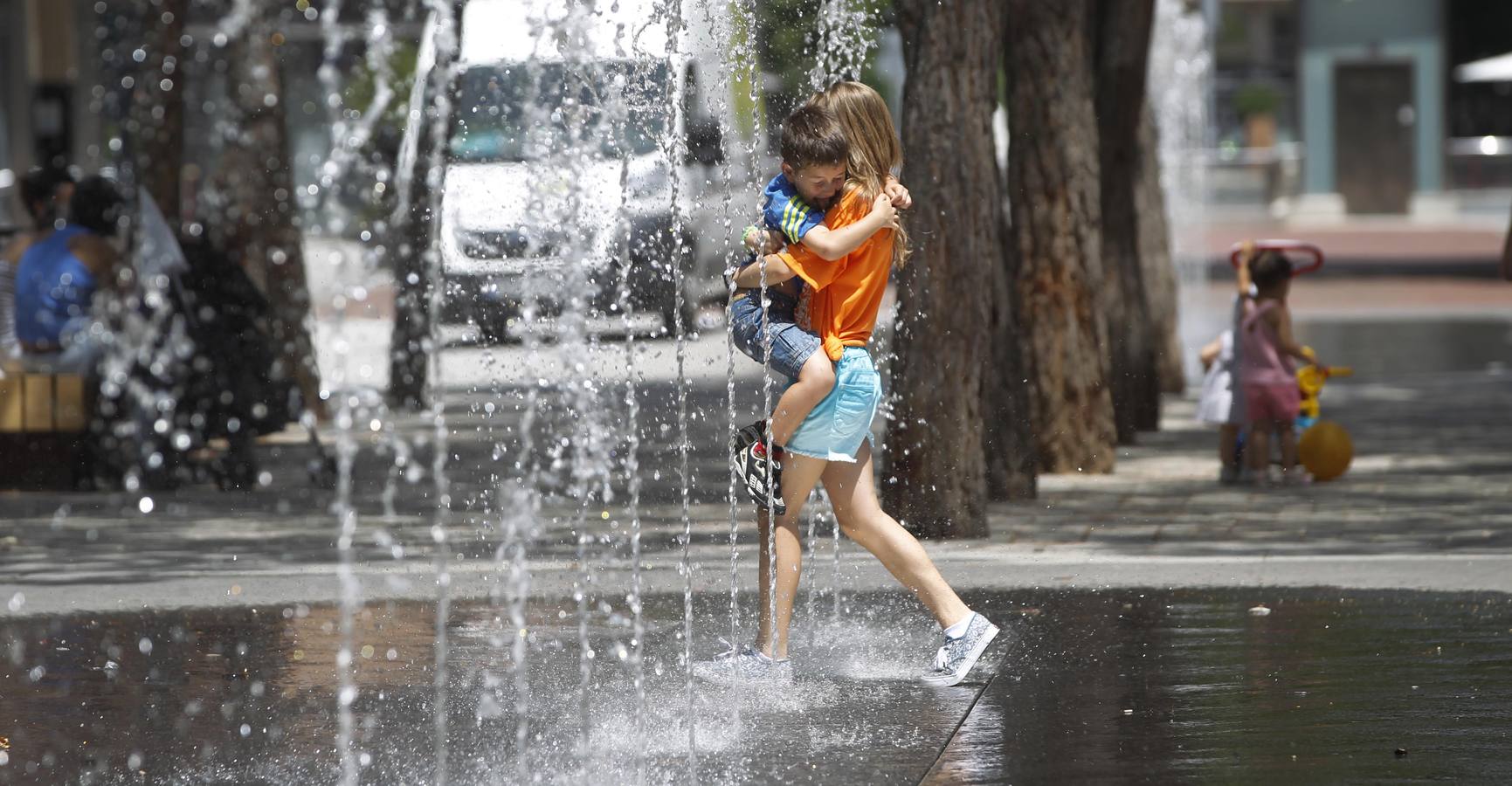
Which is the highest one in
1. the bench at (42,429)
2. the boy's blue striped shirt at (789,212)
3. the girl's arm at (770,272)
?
the boy's blue striped shirt at (789,212)

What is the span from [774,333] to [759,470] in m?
0.38

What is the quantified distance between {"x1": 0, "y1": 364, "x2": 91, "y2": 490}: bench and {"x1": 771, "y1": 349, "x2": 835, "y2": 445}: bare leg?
19.4ft

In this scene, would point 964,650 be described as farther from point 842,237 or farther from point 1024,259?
point 1024,259

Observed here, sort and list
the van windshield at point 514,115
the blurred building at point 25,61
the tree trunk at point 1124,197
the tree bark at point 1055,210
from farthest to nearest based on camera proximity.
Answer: the blurred building at point 25,61 < the tree trunk at point 1124,197 < the van windshield at point 514,115 < the tree bark at point 1055,210

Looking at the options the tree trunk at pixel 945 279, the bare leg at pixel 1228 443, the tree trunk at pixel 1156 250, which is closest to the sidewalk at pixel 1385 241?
the tree trunk at pixel 1156 250

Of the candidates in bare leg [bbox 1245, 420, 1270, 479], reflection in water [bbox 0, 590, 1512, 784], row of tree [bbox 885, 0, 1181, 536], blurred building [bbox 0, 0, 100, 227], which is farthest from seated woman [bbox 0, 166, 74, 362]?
blurred building [bbox 0, 0, 100, 227]

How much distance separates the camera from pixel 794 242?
5891 mm

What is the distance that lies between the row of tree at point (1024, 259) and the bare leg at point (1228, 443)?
25.8 inches

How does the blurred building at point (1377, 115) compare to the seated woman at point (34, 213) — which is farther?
the blurred building at point (1377, 115)

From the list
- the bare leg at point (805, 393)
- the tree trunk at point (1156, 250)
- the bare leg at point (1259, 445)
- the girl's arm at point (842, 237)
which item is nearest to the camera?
the girl's arm at point (842, 237)

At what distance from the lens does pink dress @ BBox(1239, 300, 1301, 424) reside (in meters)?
10.7

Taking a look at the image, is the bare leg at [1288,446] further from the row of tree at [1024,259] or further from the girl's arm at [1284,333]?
the row of tree at [1024,259]

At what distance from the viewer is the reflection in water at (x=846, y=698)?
17.3 feet

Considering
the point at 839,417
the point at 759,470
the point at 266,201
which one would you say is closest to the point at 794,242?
the point at 839,417
